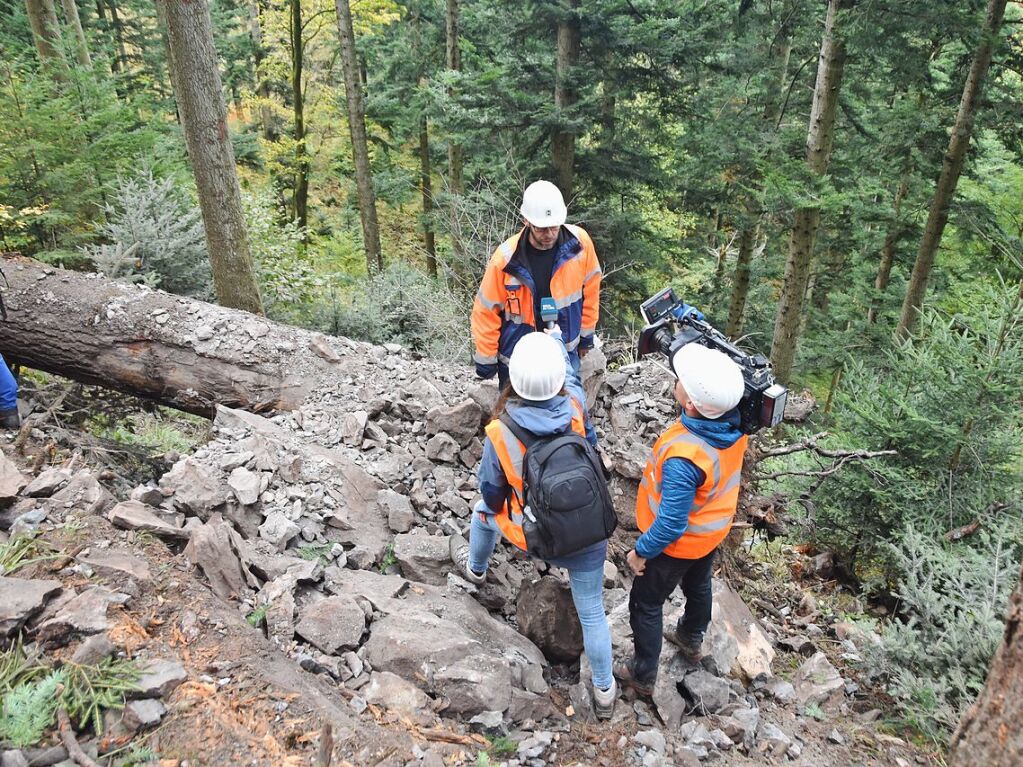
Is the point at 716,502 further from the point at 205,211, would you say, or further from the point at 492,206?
the point at 492,206

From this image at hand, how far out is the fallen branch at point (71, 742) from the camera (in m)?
2.11

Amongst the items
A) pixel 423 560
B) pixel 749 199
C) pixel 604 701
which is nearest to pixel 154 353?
pixel 423 560

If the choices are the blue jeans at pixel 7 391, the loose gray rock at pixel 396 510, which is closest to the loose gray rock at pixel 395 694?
the loose gray rock at pixel 396 510

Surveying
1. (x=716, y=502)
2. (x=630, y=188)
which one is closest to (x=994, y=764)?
(x=716, y=502)

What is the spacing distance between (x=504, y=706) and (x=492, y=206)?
882 centimetres

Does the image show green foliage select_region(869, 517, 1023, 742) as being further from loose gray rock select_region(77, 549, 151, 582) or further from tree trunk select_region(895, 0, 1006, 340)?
tree trunk select_region(895, 0, 1006, 340)

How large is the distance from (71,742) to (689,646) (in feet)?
10.4

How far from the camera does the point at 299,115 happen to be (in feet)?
52.9

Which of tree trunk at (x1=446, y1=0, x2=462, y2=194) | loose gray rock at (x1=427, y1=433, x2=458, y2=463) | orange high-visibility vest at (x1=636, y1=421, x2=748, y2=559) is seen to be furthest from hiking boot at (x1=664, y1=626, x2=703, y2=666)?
tree trunk at (x1=446, y1=0, x2=462, y2=194)

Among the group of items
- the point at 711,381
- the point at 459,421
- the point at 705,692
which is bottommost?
the point at 705,692

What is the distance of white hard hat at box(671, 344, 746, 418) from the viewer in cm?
296

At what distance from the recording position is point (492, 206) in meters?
10.5

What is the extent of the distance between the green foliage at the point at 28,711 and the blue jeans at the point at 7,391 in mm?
3260

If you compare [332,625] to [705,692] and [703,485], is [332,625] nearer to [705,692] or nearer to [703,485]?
[703,485]
